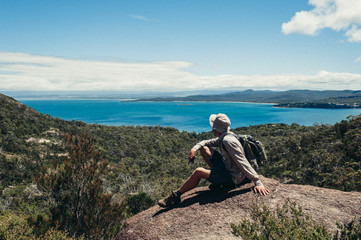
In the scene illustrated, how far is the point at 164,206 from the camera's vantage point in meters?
4.87

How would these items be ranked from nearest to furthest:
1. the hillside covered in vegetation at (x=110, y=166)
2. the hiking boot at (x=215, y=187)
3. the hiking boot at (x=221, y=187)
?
the hiking boot at (x=221, y=187) < the hiking boot at (x=215, y=187) < the hillside covered in vegetation at (x=110, y=166)

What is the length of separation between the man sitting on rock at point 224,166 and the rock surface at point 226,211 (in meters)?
0.21

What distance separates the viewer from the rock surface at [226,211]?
156 inches

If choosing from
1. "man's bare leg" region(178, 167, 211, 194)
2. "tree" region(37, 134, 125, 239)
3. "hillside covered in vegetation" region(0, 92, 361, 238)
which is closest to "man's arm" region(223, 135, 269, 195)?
"man's bare leg" region(178, 167, 211, 194)

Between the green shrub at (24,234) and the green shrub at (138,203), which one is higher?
the green shrub at (24,234)

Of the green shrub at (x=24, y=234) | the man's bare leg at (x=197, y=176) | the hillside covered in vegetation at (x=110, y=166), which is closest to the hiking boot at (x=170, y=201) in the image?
the man's bare leg at (x=197, y=176)

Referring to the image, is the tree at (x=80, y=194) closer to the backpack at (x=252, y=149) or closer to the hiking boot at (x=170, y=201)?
the hiking boot at (x=170, y=201)

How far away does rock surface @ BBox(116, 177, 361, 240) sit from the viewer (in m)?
3.95

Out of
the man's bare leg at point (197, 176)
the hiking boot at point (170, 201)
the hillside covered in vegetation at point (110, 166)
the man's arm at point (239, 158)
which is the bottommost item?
the hillside covered in vegetation at point (110, 166)

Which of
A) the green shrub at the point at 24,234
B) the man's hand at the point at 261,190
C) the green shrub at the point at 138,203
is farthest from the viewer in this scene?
the green shrub at the point at 138,203

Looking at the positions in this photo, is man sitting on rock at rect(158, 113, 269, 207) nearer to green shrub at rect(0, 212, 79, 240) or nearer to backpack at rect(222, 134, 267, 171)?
backpack at rect(222, 134, 267, 171)

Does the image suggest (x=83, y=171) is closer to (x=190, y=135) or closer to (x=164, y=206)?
(x=164, y=206)

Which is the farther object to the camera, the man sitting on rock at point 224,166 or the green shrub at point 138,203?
the green shrub at point 138,203

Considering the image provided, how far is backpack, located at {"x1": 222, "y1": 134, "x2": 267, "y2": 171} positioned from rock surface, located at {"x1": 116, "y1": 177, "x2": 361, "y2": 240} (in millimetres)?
625
